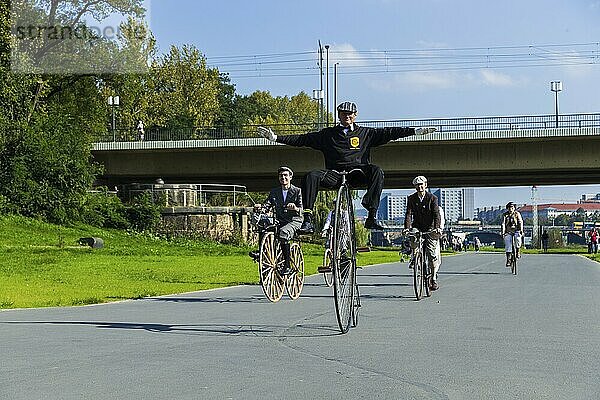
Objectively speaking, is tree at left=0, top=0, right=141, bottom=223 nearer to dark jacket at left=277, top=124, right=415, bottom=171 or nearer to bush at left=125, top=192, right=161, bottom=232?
bush at left=125, top=192, right=161, bottom=232

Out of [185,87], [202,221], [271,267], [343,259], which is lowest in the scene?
[271,267]

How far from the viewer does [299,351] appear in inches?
329

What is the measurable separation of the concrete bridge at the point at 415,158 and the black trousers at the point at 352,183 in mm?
42377

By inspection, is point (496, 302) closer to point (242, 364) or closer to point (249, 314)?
point (249, 314)

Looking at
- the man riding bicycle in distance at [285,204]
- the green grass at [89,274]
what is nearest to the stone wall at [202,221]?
the green grass at [89,274]

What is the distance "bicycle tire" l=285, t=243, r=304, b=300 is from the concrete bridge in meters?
37.8

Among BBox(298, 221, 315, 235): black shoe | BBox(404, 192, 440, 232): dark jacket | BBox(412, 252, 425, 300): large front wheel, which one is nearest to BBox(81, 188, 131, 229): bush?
BBox(404, 192, 440, 232): dark jacket

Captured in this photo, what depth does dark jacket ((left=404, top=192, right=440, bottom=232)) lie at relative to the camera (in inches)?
619

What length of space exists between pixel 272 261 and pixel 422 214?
303 cm

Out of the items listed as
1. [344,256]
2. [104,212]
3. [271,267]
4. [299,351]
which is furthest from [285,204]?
[104,212]

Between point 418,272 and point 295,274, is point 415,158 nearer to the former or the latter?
point 418,272

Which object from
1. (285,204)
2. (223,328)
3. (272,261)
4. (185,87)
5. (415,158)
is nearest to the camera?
(223,328)

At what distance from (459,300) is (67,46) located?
140 feet

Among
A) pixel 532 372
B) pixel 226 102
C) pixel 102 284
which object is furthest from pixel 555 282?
pixel 226 102
